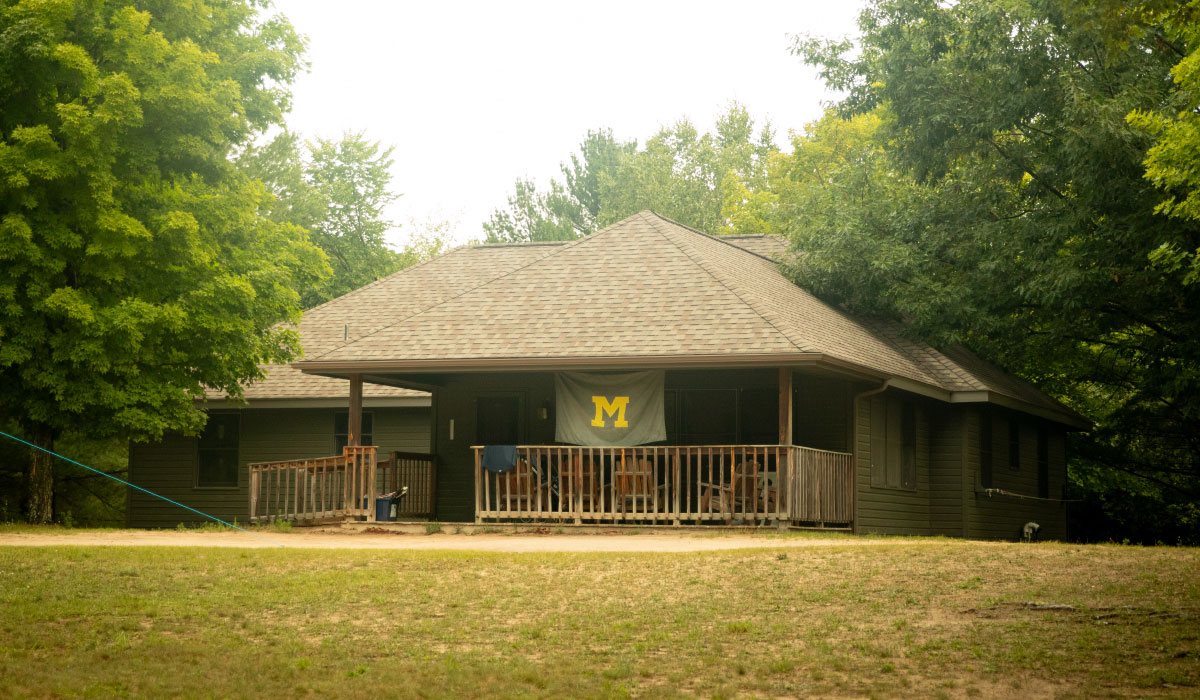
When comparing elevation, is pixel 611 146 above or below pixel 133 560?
above

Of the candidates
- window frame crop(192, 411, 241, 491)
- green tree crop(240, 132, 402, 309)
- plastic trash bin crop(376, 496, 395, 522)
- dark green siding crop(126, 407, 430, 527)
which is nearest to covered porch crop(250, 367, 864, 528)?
plastic trash bin crop(376, 496, 395, 522)

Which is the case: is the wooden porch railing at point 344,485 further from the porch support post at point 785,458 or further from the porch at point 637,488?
the porch support post at point 785,458

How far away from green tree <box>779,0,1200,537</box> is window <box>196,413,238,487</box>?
1166cm

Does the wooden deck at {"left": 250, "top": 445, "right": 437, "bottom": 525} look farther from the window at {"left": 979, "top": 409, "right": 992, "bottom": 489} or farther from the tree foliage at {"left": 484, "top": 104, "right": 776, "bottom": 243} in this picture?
the tree foliage at {"left": 484, "top": 104, "right": 776, "bottom": 243}

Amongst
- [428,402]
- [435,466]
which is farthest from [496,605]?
[428,402]

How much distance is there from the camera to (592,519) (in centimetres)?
1820

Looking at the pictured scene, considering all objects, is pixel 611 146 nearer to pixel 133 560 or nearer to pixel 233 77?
pixel 233 77

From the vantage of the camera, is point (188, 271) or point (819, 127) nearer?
point (188, 271)

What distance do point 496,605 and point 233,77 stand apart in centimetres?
1566

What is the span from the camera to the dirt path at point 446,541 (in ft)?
49.2

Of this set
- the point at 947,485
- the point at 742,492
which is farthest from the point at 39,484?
the point at 947,485

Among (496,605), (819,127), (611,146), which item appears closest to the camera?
(496,605)

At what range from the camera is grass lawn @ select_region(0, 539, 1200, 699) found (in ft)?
27.8

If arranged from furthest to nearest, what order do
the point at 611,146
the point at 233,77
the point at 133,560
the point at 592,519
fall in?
the point at 611,146 < the point at 233,77 < the point at 592,519 < the point at 133,560
